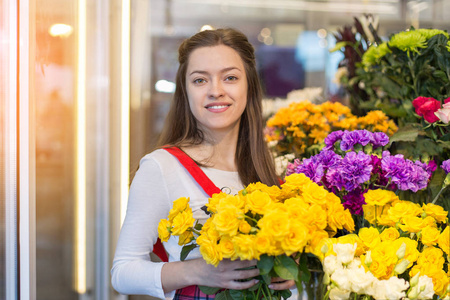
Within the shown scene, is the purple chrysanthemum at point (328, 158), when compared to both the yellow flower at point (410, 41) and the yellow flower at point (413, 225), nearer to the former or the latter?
the yellow flower at point (413, 225)

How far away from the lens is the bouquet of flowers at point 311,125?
1.72 m

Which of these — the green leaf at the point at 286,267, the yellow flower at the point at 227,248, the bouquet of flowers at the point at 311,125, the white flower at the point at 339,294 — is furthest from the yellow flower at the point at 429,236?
the bouquet of flowers at the point at 311,125

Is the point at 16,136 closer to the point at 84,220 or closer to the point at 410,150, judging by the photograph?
the point at 410,150

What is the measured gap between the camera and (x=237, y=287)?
0.97m

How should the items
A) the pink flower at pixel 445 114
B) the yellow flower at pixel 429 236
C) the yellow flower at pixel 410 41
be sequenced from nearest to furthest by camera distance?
the yellow flower at pixel 429 236 < the pink flower at pixel 445 114 < the yellow flower at pixel 410 41

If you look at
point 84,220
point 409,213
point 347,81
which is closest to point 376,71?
point 347,81

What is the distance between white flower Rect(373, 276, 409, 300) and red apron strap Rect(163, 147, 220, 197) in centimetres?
52

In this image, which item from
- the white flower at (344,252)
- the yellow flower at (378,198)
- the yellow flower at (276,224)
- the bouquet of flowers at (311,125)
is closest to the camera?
the yellow flower at (276,224)

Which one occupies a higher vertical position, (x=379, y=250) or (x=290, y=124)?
(x=290, y=124)

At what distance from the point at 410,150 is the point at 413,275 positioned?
25.5 inches

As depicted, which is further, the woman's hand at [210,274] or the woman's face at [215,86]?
the woman's face at [215,86]

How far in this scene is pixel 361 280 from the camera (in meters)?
0.87

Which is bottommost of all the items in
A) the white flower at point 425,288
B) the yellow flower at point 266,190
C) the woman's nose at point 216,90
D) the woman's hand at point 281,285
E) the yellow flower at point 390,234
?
the woman's hand at point 281,285

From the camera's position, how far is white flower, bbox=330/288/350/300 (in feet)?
3.01
